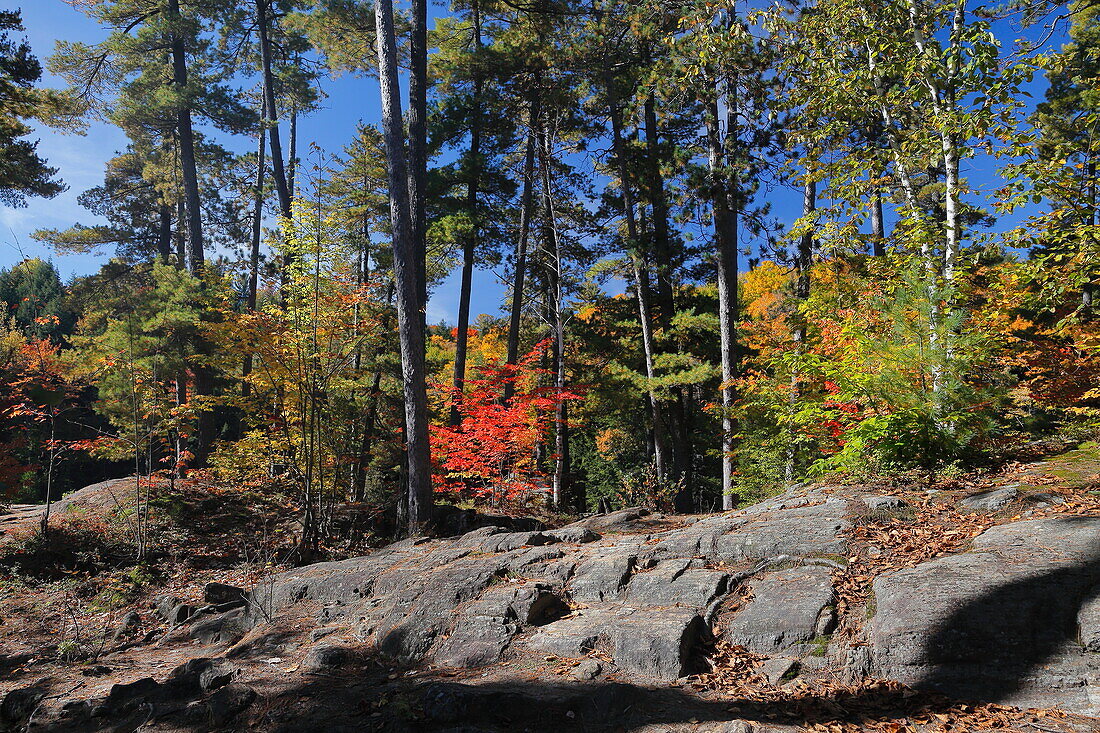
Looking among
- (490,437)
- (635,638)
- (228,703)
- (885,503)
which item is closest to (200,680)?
(228,703)

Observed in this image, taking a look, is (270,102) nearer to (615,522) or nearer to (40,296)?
(615,522)

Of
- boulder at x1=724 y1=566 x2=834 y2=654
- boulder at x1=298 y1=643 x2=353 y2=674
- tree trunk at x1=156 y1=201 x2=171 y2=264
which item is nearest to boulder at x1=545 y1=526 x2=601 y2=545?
boulder at x1=724 y1=566 x2=834 y2=654

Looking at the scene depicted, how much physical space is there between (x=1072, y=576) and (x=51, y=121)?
22111mm

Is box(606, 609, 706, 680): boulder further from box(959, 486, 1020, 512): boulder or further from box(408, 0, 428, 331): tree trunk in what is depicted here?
box(408, 0, 428, 331): tree trunk

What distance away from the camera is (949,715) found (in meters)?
3.01

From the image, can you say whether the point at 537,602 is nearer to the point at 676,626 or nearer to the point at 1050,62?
the point at 676,626

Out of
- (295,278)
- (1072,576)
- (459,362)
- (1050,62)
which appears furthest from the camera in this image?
(459,362)

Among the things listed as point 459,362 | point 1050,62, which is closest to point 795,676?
point 1050,62

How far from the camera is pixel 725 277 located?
10500mm

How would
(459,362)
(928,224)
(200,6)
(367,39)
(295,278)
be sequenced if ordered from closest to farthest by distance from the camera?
(928,224)
(295,278)
(367,39)
(459,362)
(200,6)

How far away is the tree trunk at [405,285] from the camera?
947 cm

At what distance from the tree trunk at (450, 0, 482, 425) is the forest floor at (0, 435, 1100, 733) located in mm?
7083

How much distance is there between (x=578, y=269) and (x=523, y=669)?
13.8 m

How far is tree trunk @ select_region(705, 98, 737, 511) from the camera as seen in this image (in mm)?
10352
